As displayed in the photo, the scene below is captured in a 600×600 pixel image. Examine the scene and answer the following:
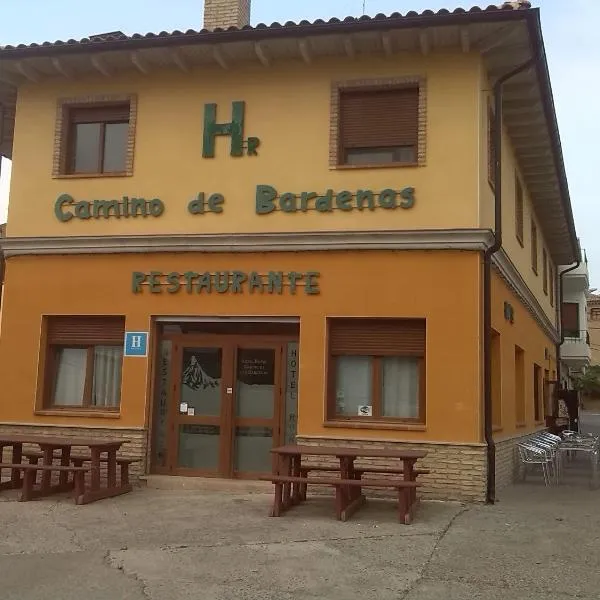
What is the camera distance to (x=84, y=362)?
39.8ft

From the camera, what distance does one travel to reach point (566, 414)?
22.5 metres

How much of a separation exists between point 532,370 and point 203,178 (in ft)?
32.8

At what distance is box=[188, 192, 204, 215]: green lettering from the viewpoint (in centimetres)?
1167

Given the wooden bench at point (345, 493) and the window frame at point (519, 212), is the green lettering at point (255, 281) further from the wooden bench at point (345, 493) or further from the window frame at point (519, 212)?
the window frame at point (519, 212)

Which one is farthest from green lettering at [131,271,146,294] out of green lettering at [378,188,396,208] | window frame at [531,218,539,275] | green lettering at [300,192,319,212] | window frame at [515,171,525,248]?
window frame at [531,218,539,275]

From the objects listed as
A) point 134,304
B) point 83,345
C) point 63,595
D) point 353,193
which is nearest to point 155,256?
point 134,304

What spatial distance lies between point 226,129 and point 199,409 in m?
4.31

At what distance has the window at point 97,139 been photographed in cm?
1233

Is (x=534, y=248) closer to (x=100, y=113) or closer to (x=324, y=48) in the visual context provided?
(x=324, y=48)

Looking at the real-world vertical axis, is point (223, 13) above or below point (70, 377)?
above

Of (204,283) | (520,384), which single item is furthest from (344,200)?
(520,384)

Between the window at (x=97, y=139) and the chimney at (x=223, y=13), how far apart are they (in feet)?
9.64

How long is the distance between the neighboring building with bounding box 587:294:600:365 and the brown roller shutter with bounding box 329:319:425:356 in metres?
56.3

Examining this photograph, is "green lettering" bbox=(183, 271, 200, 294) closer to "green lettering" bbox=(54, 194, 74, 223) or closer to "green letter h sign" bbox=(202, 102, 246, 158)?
"green letter h sign" bbox=(202, 102, 246, 158)
